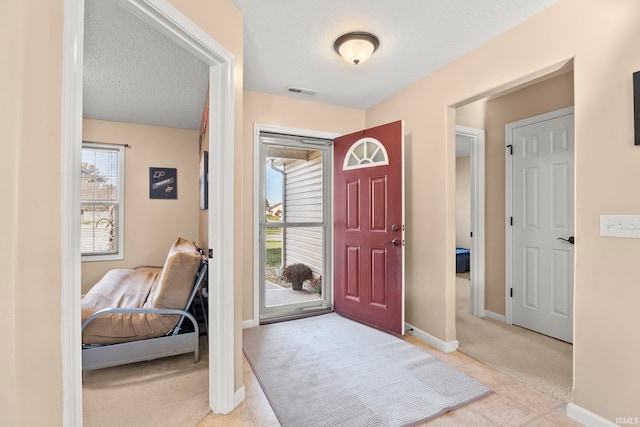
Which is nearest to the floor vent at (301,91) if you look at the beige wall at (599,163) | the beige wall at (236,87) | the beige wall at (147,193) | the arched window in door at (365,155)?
the arched window in door at (365,155)

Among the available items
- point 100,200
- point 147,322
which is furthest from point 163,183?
point 147,322

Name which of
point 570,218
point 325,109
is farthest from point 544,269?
point 325,109

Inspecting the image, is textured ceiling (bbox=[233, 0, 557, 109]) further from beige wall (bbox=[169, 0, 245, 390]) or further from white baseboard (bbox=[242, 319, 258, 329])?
white baseboard (bbox=[242, 319, 258, 329])

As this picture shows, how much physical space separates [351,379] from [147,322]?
5.10ft

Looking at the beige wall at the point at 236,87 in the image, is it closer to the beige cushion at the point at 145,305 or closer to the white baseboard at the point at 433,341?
the beige cushion at the point at 145,305

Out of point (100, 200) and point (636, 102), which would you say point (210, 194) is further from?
point (100, 200)

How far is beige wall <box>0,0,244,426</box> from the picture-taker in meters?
0.76

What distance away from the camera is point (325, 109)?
11.4 ft

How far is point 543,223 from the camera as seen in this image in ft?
9.43

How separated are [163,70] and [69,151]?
1994 millimetres

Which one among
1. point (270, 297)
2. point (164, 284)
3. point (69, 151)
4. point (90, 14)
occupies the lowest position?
point (270, 297)

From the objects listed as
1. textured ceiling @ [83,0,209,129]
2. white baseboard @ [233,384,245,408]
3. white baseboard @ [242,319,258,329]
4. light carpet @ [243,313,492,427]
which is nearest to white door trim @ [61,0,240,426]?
white baseboard @ [233,384,245,408]

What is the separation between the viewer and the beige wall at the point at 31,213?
0.76 metres

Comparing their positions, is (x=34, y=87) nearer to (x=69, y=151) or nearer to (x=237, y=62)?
(x=69, y=151)
